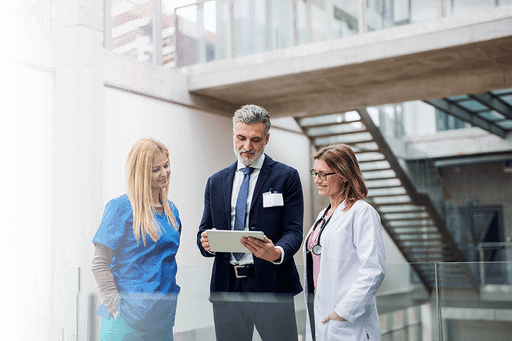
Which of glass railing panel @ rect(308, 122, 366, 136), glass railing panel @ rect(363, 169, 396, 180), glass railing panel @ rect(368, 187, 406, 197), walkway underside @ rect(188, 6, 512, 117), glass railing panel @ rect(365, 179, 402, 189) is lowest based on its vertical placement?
glass railing panel @ rect(368, 187, 406, 197)

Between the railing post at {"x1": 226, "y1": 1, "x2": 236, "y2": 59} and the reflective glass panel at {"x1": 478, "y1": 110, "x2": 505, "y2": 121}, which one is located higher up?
the railing post at {"x1": 226, "y1": 1, "x2": 236, "y2": 59}

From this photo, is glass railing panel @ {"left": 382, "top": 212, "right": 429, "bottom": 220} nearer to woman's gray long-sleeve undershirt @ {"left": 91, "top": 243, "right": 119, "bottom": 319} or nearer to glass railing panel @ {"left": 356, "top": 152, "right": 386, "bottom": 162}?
glass railing panel @ {"left": 356, "top": 152, "right": 386, "bottom": 162}

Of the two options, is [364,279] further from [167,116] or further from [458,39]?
[167,116]

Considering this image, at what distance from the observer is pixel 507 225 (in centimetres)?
1162

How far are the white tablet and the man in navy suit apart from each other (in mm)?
84

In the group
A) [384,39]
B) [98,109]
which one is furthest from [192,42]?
[384,39]

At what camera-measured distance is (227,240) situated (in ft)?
7.66

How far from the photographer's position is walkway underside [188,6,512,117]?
6.11 m

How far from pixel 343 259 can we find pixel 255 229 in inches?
21.0

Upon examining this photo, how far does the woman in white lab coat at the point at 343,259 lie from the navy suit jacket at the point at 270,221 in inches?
8.5

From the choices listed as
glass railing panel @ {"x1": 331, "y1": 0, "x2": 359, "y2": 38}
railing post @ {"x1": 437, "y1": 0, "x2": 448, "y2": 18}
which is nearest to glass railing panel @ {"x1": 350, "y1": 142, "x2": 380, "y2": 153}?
glass railing panel @ {"x1": 331, "y1": 0, "x2": 359, "y2": 38}

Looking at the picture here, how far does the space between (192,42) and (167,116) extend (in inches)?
42.9

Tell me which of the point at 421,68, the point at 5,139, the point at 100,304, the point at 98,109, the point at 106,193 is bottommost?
the point at 100,304

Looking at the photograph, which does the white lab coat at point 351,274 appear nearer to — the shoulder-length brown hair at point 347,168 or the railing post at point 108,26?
the shoulder-length brown hair at point 347,168
